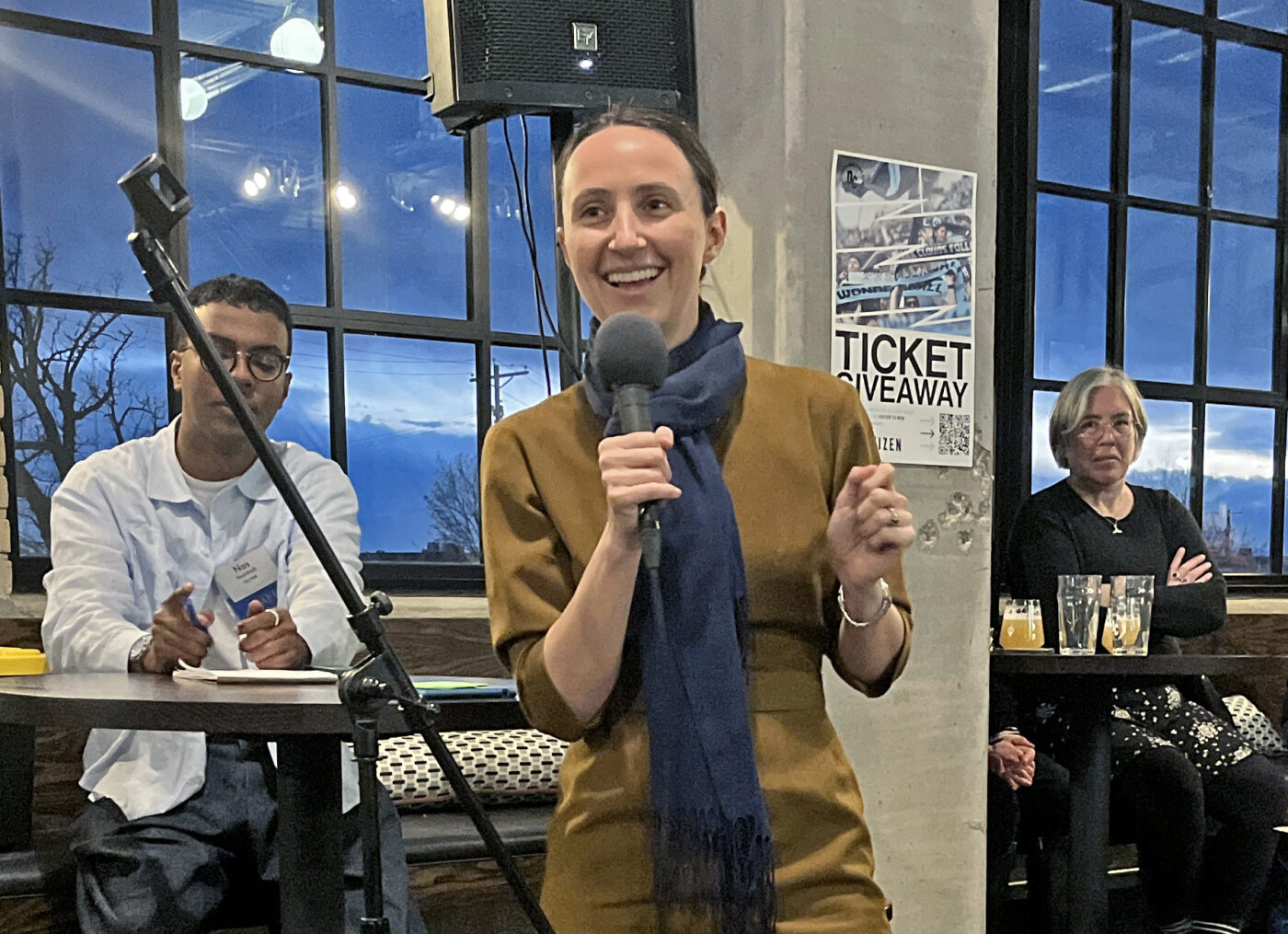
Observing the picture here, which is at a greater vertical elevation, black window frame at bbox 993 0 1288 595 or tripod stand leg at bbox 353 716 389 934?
black window frame at bbox 993 0 1288 595

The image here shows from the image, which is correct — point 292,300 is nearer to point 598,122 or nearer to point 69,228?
point 69,228

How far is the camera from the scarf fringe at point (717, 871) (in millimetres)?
1113

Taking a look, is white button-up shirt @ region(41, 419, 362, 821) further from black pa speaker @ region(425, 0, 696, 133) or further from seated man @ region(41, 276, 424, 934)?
black pa speaker @ region(425, 0, 696, 133)

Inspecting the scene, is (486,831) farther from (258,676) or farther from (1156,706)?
(1156,706)

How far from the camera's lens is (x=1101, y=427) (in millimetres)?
3590

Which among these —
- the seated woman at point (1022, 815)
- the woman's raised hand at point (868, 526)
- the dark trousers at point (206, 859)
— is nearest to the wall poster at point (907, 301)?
the seated woman at point (1022, 815)

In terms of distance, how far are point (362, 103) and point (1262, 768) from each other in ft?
9.43

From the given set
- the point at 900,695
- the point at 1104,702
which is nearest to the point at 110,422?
the point at 900,695

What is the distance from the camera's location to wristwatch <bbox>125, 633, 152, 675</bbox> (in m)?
2.16

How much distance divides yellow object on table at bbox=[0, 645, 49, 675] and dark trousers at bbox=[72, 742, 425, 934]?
25 centimetres

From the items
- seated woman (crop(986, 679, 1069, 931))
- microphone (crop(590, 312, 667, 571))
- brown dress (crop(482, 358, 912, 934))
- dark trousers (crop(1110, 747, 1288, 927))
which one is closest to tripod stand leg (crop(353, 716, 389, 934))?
brown dress (crop(482, 358, 912, 934))

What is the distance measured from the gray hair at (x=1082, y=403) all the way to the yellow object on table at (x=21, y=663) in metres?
2.61

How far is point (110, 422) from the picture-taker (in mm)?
2992

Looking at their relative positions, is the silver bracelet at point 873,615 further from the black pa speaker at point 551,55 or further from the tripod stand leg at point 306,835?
the black pa speaker at point 551,55
